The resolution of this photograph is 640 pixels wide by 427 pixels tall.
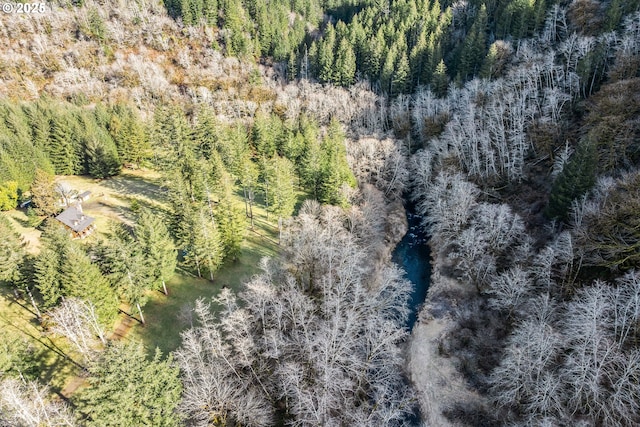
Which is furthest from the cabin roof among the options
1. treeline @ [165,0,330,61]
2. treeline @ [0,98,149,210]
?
treeline @ [165,0,330,61]

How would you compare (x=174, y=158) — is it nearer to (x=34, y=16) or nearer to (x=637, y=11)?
(x=637, y=11)

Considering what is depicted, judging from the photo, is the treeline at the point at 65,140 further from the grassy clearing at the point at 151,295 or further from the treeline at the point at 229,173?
the treeline at the point at 229,173

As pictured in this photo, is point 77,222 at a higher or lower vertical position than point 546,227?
lower

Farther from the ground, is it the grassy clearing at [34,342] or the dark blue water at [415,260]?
the grassy clearing at [34,342]

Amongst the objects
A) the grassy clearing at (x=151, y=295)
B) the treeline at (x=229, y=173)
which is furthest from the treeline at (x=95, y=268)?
the treeline at (x=229, y=173)

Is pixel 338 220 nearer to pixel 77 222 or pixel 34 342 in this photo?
pixel 34 342

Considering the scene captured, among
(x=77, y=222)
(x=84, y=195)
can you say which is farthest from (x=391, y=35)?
(x=77, y=222)

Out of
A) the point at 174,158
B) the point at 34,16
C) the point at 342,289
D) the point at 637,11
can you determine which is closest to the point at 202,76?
the point at 174,158

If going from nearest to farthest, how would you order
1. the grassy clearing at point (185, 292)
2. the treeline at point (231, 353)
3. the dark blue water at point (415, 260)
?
1. the treeline at point (231, 353)
2. the grassy clearing at point (185, 292)
3. the dark blue water at point (415, 260)
